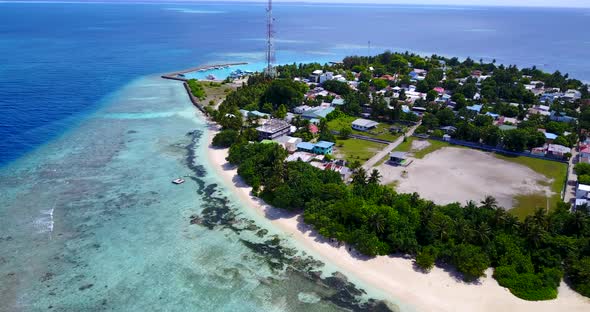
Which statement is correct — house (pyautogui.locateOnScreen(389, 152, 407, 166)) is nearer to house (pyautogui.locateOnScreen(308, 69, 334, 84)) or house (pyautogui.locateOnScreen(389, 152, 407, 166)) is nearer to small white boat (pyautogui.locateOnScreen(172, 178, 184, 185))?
small white boat (pyautogui.locateOnScreen(172, 178, 184, 185))

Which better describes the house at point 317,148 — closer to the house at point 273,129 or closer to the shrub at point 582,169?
the house at point 273,129

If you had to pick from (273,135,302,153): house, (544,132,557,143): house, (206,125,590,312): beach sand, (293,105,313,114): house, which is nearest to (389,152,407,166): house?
(273,135,302,153): house


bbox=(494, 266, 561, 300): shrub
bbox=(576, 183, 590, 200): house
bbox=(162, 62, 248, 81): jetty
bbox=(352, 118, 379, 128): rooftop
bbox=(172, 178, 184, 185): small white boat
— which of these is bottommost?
bbox=(494, 266, 561, 300): shrub

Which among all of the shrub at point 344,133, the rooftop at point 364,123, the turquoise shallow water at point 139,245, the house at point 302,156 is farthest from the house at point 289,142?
the rooftop at point 364,123

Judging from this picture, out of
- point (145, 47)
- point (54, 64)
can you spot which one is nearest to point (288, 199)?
point (54, 64)

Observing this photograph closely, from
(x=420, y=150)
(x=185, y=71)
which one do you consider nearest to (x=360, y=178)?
(x=420, y=150)

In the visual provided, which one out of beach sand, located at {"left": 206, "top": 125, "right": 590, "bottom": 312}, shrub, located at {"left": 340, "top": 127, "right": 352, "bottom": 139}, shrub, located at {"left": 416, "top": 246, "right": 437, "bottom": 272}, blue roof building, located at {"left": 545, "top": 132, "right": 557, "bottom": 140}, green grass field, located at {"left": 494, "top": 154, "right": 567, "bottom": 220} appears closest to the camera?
beach sand, located at {"left": 206, "top": 125, "right": 590, "bottom": 312}
